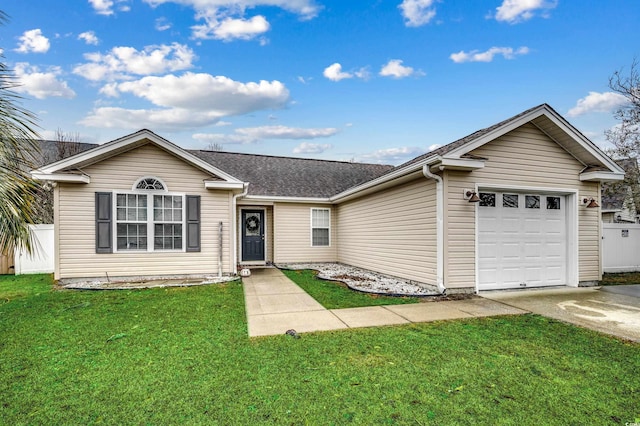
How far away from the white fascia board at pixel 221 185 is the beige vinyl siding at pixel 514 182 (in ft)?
18.2

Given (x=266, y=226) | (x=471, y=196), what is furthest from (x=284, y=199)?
(x=471, y=196)

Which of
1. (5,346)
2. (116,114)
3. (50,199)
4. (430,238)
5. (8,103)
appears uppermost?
(116,114)

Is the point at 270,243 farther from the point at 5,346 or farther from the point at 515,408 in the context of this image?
the point at 515,408

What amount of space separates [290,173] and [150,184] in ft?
23.0

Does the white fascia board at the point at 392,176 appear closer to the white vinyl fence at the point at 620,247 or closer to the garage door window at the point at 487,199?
the garage door window at the point at 487,199

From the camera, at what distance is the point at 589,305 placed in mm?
5875

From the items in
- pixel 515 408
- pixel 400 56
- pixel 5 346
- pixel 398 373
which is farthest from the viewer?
pixel 400 56

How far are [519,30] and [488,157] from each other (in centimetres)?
626

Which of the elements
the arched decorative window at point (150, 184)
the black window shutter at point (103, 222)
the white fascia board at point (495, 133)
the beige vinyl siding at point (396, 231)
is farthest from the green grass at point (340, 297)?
the black window shutter at point (103, 222)

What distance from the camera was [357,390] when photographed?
2.77 meters

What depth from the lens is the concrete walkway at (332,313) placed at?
4.70 meters

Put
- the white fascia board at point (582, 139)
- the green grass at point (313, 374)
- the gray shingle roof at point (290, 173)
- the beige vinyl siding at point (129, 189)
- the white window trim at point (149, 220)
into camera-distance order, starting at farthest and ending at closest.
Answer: the gray shingle roof at point (290, 173)
the white window trim at point (149, 220)
the beige vinyl siding at point (129, 189)
the white fascia board at point (582, 139)
the green grass at point (313, 374)

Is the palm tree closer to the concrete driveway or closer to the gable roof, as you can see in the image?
the gable roof

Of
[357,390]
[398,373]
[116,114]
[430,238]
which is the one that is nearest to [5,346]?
[357,390]
